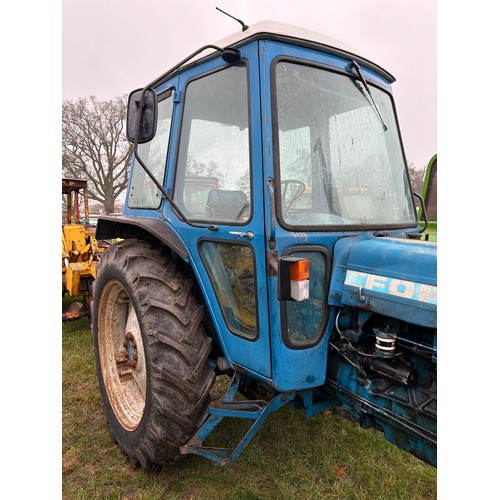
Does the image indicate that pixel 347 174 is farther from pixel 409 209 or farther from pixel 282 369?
pixel 282 369

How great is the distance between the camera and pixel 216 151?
2.21m

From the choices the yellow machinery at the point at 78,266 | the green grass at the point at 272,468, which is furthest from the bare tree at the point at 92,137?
the green grass at the point at 272,468

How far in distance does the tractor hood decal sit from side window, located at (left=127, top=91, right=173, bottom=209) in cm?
124

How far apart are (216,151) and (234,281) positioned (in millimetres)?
Answer: 704

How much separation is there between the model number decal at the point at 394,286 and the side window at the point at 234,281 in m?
0.48

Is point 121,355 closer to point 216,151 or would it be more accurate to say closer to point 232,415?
point 232,415

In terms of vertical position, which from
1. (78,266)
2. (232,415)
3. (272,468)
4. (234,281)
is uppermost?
(234,281)

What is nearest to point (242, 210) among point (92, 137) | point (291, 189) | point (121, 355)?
point (291, 189)

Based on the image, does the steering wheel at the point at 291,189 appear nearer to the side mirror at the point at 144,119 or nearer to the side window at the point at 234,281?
the side window at the point at 234,281

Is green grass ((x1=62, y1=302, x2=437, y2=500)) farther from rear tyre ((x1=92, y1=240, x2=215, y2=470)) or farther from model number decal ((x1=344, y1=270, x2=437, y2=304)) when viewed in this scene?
model number decal ((x1=344, y1=270, x2=437, y2=304))

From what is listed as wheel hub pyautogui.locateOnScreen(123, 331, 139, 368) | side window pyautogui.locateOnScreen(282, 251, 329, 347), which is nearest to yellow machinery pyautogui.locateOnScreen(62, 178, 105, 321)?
wheel hub pyautogui.locateOnScreen(123, 331, 139, 368)

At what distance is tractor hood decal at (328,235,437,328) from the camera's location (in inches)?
64.7

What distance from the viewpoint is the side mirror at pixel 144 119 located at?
79.7 inches

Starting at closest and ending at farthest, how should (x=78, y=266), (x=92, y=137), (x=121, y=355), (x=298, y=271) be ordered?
(x=298, y=271) → (x=121, y=355) → (x=78, y=266) → (x=92, y=137)
